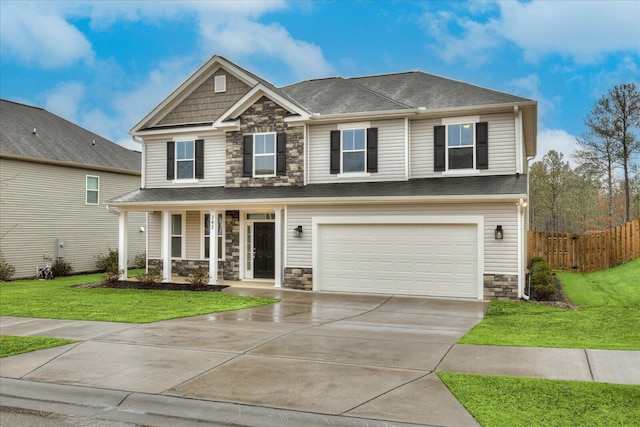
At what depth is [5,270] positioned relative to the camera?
19.6m

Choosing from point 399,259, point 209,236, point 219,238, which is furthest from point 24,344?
point 219,238

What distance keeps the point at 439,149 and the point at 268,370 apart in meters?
11.1

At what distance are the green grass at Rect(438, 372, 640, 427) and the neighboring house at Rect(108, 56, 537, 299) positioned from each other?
8412 mm

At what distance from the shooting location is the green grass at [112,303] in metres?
11.3

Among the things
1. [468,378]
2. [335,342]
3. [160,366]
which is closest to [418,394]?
[468,378]

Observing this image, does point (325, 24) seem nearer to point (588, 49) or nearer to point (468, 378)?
point (588, 49)

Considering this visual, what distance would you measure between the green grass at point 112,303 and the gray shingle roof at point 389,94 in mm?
7357

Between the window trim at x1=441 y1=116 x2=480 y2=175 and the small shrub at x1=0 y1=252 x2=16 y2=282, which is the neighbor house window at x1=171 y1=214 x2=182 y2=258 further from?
the window trim at x1=441 y1=116 x2=480 y2=175

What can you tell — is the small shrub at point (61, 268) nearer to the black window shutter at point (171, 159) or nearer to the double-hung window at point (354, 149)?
the black window shutter at point (171, 159)

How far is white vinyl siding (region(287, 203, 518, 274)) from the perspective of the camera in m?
13.8

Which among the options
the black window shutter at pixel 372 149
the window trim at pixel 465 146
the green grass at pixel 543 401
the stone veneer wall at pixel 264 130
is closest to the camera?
the green grass at pixel 543 401

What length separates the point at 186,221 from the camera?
19125 millimetres

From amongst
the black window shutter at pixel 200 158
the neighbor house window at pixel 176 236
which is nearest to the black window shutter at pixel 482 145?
the black window shutter at pixel 200 158

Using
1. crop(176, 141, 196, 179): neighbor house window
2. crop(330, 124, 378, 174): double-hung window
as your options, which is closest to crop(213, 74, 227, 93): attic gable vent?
crop(176, 141, 196, 179): neighbor house window
